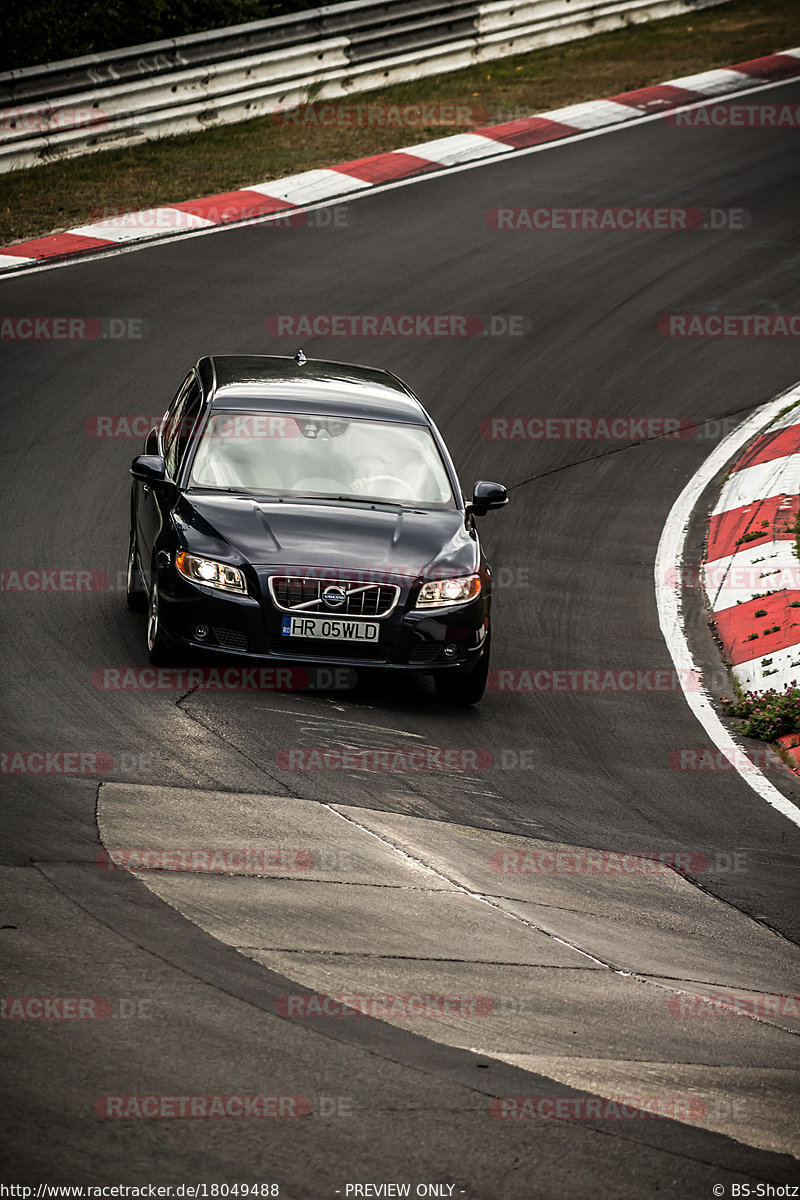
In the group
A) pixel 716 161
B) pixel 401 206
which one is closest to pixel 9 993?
pixel 401 206

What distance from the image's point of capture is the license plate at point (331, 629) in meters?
8.37

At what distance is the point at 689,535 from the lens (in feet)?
40.0

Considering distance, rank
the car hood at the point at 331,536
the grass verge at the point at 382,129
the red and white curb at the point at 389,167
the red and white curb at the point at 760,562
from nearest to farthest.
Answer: the car hood at the point at 331,536 < the red and white curb at the point at 760,562 < the red and white curb at the point at 389,167 < the grass verge at the point at 382,129

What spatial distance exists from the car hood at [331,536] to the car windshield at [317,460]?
10.5 inches

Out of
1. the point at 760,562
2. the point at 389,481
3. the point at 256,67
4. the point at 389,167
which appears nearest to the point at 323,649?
the point at 389,481

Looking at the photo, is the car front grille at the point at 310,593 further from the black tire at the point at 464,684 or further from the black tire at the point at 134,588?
the black tire at the point at 134,588

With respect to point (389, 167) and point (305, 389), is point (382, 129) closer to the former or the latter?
point (389, 167)

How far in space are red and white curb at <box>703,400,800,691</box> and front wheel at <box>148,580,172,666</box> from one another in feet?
12.7

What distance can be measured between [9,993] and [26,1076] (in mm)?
516

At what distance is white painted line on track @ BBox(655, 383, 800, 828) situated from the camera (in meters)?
8.40

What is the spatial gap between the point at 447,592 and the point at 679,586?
A: 3.28 m

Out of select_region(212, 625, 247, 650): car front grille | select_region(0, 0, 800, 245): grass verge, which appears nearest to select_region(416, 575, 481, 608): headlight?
select_region(212, 625, 247, 650): car front grille

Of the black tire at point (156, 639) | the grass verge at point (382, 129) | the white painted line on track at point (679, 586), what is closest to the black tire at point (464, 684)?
the white painted line on track at point (679, 586)

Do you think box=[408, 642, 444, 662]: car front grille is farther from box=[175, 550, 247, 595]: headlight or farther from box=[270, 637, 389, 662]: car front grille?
box=[175, 550, 247, 595]: headlight
